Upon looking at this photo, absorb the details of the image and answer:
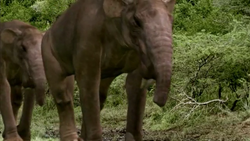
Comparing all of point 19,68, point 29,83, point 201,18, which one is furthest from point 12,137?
point 201,18

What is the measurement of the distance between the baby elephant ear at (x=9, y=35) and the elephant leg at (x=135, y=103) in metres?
2.28

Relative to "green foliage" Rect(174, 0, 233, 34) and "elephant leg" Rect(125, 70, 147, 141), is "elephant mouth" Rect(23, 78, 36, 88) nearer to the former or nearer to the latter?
"elephant leg" Rect(125, 70, 147, 141)

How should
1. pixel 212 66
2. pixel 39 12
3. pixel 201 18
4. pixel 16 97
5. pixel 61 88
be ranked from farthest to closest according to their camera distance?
pixel 39 12
pixel 201 18
pixel 212 66
pixel 16 97
pixel 61 88

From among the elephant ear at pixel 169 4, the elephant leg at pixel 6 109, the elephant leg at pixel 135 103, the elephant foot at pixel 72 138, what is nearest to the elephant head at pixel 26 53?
the elephant leg at pixel 6 109

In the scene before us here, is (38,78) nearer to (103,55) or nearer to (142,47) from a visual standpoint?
(103,55)

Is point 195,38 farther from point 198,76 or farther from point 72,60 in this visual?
point 72,60

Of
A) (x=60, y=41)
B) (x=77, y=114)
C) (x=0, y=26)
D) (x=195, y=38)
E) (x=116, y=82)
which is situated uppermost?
(x=60, y=41)

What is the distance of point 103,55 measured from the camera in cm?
354

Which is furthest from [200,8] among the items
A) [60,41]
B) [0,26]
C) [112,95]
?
[60,41]

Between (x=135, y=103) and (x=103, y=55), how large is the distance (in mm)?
522

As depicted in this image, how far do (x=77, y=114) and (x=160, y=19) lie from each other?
26.7 feet

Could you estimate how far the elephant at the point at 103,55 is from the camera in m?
2.95

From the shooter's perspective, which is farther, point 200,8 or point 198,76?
point 200,8

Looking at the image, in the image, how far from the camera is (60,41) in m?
3.96
